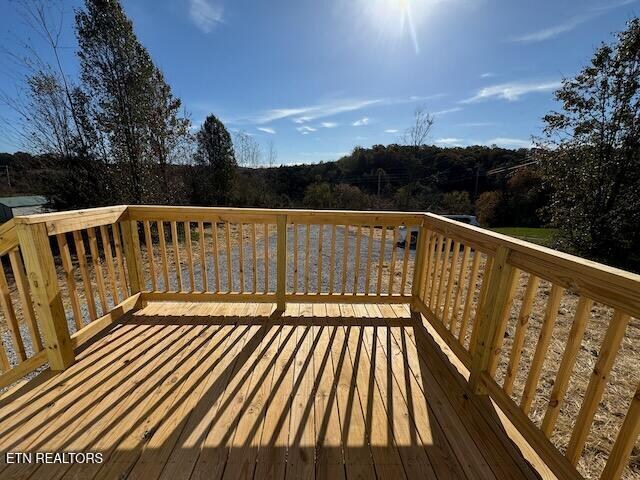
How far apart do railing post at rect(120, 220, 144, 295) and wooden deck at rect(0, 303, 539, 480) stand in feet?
1.53

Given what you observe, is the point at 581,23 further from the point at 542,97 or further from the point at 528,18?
the point at 542,97

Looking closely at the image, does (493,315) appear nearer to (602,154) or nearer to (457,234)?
(457,234)

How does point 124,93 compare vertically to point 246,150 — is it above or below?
above

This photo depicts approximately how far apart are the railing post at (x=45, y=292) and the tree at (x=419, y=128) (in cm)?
1185

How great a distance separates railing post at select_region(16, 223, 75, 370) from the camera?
172 centimetres

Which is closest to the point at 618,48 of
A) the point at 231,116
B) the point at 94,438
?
the point at 94,438

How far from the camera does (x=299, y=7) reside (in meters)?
3.71

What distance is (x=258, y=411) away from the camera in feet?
5.12

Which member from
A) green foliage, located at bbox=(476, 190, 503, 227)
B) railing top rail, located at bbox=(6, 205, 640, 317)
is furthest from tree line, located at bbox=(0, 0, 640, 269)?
green foliage, located at bbox=(476, 190, 503, 227)

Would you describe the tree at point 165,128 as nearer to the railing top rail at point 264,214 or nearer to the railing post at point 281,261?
the railing top rail at point 264,214

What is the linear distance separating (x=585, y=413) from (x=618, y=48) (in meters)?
7.49

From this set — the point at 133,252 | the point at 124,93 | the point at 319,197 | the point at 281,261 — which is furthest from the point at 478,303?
the point at 319,197

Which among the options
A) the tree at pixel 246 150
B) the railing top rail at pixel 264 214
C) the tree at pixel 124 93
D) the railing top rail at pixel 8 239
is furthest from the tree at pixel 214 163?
the railing top rail at pixel 8 239

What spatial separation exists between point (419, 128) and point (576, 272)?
457 inches
